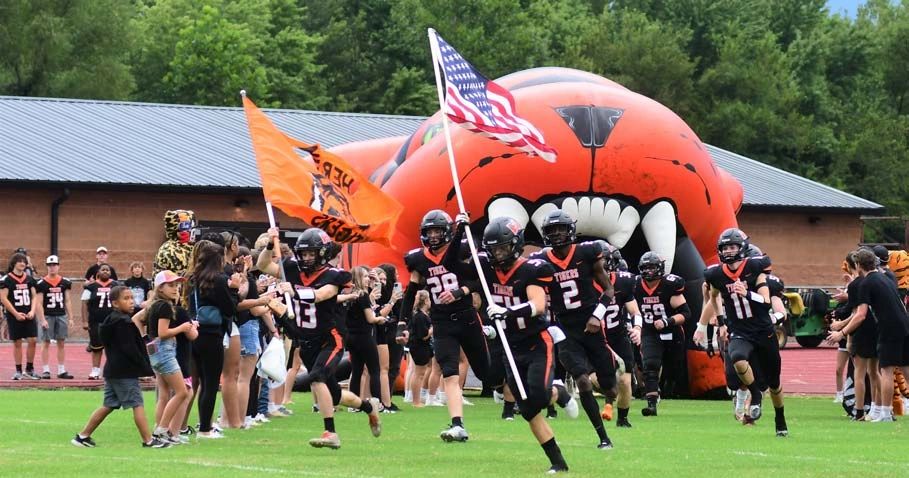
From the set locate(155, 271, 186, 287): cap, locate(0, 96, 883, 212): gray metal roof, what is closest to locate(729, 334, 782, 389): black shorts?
locate(155, 271, 186, 287): cap

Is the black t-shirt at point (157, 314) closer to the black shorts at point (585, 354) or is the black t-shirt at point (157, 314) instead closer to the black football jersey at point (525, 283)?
the black football jersey at point (525, 283)

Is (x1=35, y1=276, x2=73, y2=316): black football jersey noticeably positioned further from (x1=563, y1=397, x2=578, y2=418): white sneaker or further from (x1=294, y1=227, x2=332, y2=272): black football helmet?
(x1=563, y1=397, x2=578, y2=418): white sneaker

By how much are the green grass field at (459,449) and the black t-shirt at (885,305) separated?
2.79 feet

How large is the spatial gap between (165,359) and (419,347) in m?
5.44

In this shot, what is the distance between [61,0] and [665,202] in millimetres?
39121

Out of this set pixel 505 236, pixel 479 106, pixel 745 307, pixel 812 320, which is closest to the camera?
pixel 505 236

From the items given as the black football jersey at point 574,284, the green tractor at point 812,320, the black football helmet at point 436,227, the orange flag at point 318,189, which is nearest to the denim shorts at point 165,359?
the orange flag at point 318,189

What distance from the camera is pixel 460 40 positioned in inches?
2223

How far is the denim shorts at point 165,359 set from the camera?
11.6 metres

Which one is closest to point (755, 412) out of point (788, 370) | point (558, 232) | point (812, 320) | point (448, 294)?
point (558, 232)

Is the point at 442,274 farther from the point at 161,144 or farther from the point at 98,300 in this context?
the point at 161,144

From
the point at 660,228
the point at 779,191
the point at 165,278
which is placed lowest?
the point at 165,278

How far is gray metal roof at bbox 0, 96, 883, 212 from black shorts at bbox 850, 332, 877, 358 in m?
18.6

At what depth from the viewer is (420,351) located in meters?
16.8
